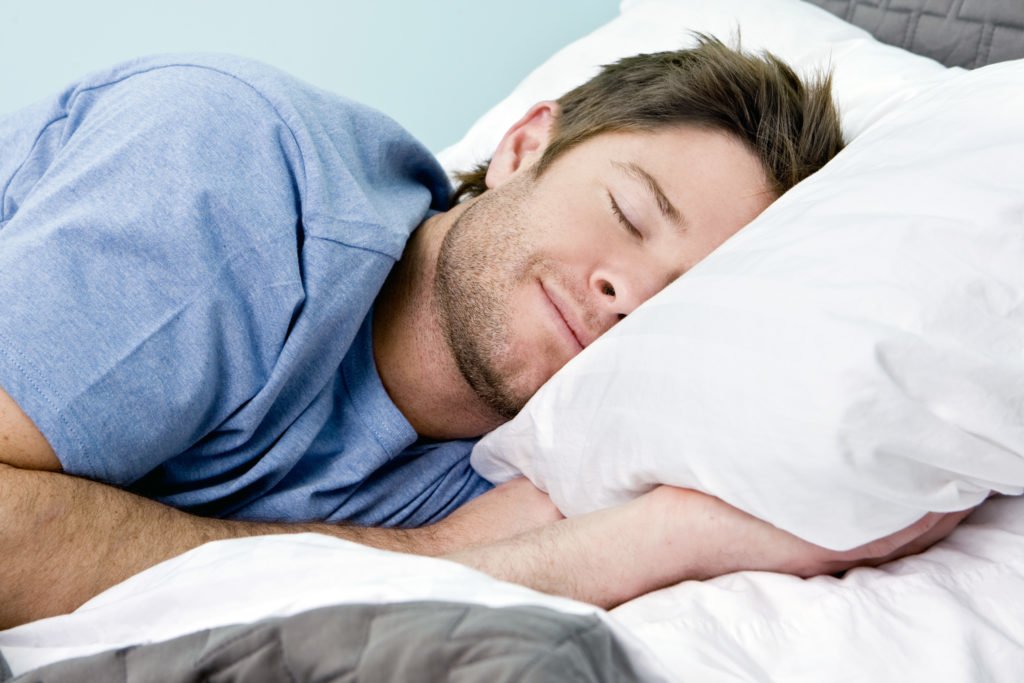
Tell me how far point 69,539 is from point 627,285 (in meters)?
0.58

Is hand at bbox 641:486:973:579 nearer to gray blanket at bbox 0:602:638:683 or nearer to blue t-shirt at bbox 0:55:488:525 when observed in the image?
gray blanket at bbox 0:602:638:683

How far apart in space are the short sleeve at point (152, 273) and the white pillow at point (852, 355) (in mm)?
333

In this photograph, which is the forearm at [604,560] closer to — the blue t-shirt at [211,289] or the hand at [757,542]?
the hand at [757,542]

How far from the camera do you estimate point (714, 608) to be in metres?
0.62

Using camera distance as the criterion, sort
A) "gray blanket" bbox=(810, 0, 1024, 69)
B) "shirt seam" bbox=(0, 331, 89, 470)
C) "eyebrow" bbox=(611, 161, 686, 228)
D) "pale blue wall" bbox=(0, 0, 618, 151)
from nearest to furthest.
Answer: "shirt seam" bbox=(0, 331, 89, 470), "eyebrow" bbox=(611, 161, 686, 228), "gray blanket" bbox=(810, 0, 1024, 69), "pale blue wall" bbox=(0, 0, 618, 151)

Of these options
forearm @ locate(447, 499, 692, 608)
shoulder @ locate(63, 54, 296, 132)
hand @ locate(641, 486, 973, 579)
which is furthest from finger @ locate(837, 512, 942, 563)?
shoulder @ locate(63, 54, 296, 132)

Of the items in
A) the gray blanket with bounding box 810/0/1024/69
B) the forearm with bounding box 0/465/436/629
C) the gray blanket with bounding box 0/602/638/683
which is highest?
the gray blanket with bounding box 810/0/1024/69

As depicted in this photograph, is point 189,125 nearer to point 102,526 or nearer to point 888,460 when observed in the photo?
point 102,526

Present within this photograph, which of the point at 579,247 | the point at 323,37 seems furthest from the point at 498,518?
the point at 323,37

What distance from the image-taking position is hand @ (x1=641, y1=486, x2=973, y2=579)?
66 centimetres

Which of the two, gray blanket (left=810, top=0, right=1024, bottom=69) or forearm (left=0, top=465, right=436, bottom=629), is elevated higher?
gray blanket (left=810, top=0, right=1024, bottom=69)

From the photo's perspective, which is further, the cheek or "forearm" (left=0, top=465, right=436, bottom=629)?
the cheek

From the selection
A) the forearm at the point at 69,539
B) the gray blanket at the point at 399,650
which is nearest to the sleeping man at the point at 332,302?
the forearm at the point at 69,539

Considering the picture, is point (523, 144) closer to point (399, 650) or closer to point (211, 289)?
point (211, 289)
